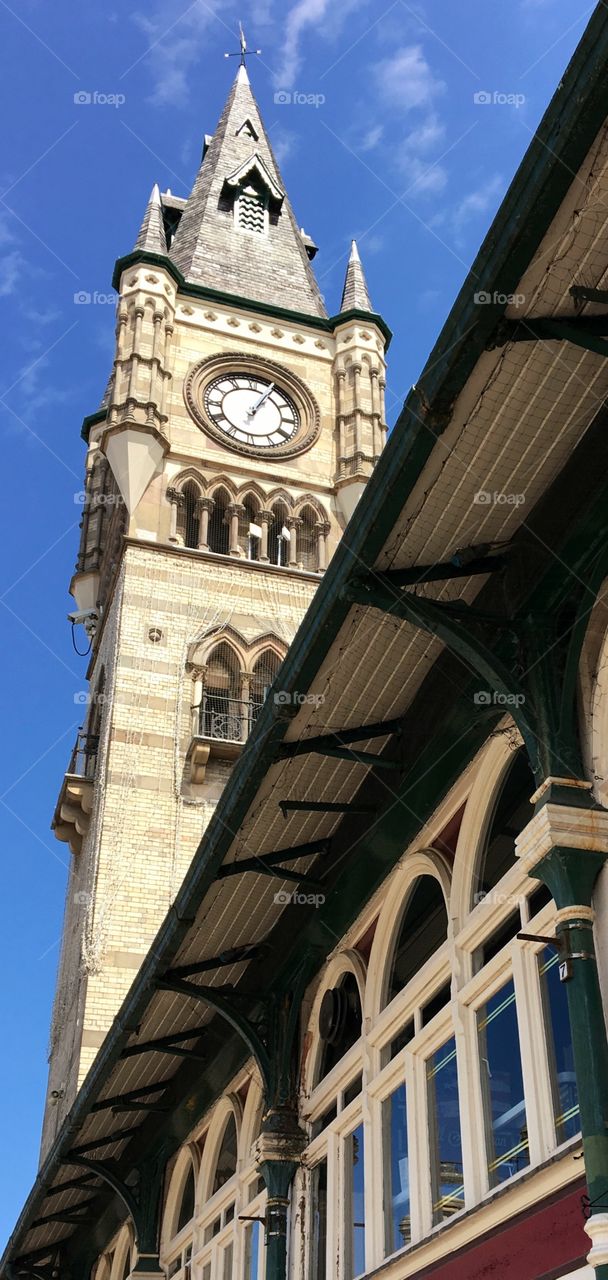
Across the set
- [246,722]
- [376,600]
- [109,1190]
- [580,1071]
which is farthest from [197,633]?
[580,1071]

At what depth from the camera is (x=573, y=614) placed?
9312 millimetres

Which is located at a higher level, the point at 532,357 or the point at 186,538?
the point at 186,538

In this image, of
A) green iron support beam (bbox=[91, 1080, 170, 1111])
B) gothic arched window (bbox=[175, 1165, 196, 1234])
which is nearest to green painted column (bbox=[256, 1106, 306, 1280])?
green iron support beam (bbox=[91, 1080, 170, 1111])

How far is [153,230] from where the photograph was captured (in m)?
42.8

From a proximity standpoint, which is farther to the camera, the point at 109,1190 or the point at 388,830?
the point at 109,1190

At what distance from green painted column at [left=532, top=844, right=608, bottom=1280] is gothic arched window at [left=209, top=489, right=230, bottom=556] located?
93.9ft

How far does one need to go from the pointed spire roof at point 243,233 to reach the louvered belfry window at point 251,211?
5 cm

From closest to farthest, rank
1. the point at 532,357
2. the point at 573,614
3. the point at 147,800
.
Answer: the point at 532,357 < the point at 573,614 < the point at 147,800

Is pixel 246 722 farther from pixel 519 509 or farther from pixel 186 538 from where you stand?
pixel 519 509

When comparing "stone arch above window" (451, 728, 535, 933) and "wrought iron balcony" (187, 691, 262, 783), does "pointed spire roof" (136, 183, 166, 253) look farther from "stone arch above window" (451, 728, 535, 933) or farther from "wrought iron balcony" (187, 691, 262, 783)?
"stone arch above window" (451, 728, 535, 933)

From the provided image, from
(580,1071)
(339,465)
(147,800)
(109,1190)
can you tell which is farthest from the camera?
(339,465)

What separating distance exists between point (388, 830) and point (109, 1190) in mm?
11179

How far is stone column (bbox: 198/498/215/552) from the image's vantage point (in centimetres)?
3612

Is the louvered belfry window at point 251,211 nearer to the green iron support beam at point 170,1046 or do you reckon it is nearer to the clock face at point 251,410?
the clock face at point 251,410
